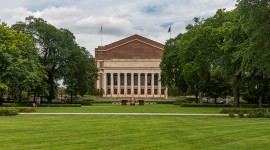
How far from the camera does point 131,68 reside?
375ft

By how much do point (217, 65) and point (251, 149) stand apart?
3190 cm

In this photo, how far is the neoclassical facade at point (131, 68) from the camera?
375ft

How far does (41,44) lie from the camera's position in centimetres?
5584

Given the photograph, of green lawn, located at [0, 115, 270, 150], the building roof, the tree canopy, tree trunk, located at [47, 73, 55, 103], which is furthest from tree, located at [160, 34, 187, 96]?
the building roof

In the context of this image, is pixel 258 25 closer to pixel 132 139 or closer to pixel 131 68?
pixel 132 139

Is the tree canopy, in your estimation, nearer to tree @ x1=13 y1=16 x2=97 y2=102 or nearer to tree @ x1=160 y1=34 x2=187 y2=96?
tree @ x1=160 y1=34 x2=187 y2=96

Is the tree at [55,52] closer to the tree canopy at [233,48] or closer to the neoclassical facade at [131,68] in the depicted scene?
the tree canopy at [233,48]

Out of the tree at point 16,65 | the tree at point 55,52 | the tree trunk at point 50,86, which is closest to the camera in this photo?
the tree at point 16,65

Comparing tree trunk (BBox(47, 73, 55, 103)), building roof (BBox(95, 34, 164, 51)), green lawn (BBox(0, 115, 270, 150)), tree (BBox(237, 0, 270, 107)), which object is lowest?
green lawn (BBox(0, 115, 270, 150))

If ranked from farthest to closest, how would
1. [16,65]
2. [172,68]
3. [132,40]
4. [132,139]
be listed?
[132,40] < [172,68] < [16,65] < [132,139]

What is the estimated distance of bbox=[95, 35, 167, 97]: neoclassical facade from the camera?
114 m

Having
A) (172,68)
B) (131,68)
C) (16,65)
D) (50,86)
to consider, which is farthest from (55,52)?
(131,68)

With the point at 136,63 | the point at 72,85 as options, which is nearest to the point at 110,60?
the point at 136,63

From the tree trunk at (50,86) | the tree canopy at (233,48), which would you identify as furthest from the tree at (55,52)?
the tree canopy at (233,48)
